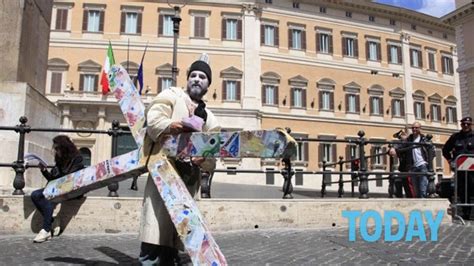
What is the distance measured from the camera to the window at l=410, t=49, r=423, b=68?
137 ft

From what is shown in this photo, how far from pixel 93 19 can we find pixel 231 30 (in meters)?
11.4

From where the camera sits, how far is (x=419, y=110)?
41375mm

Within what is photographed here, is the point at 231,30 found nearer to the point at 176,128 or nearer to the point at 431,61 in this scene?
the point at 431,61

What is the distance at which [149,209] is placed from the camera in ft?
9.93

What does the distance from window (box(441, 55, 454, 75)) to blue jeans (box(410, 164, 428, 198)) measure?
39.8 meters

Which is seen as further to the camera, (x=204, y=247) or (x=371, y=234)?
(x=371, y=234)

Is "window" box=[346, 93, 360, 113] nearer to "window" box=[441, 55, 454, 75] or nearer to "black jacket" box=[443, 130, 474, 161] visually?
"window" box=[441, 55, 454, 75]

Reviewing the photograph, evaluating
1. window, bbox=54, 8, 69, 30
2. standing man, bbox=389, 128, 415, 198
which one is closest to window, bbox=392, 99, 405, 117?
window, bbox=54, 8, 69, 30

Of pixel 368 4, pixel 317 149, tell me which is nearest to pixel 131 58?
pixel 317 149

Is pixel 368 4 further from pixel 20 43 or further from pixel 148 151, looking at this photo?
pixel 148 151

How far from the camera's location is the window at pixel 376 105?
129 feet

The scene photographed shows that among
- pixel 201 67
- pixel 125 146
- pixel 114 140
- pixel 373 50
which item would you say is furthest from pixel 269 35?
pixel 201 67

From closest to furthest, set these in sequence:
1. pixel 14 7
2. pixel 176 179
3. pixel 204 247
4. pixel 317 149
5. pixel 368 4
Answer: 1. pixel 204 247
2. pixel 176 179
3. pixel 14 7
4. pixel 317 149
5. pixel 368 4

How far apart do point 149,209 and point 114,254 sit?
176 centimetres
